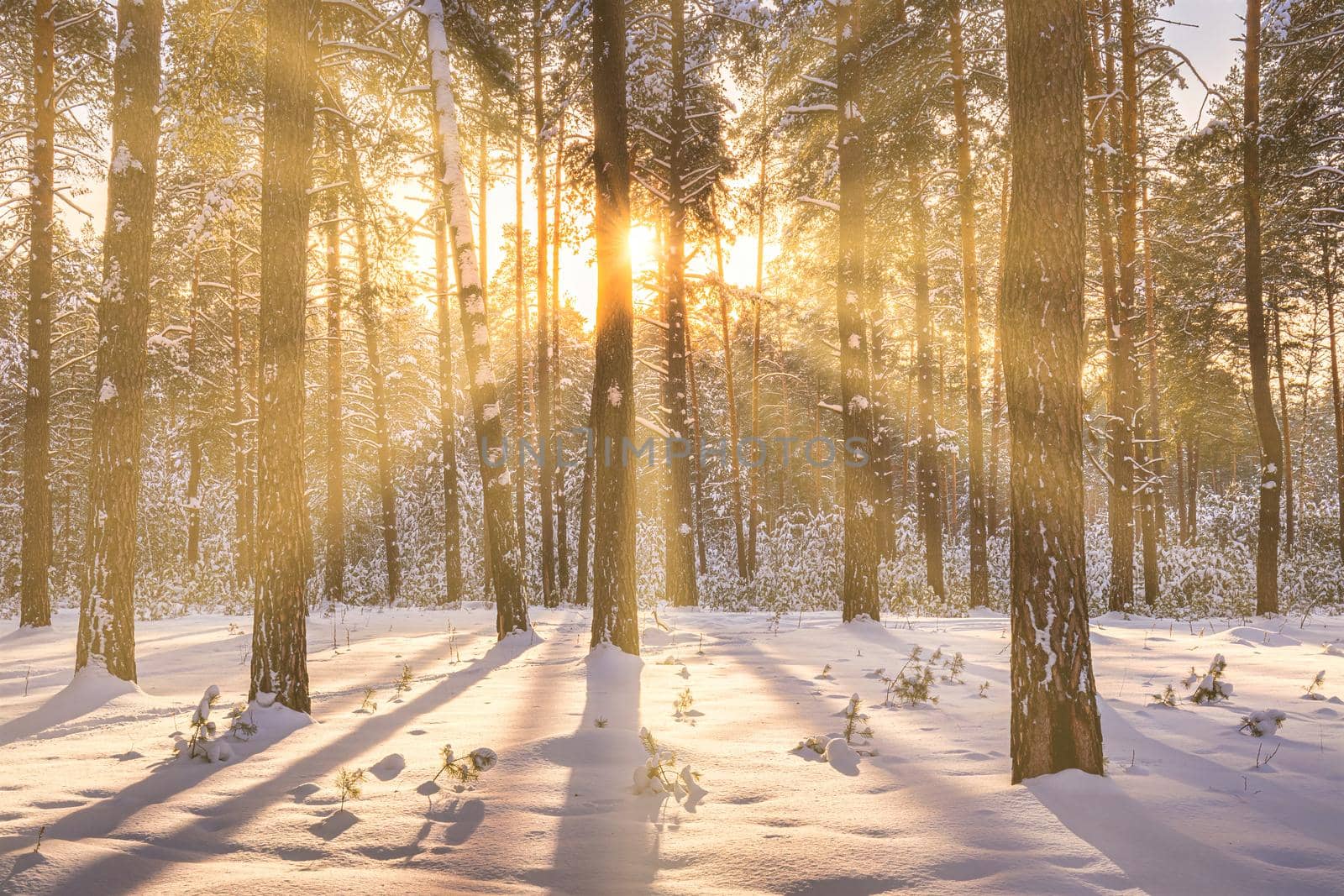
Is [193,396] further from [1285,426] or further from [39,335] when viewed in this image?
[1285,426]

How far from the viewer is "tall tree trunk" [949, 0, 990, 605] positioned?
1287cm

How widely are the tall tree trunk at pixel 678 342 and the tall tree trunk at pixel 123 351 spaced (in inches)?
331

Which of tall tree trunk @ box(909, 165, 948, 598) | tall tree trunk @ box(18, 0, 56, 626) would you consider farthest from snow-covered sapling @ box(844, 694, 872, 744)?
tall tree trunk @ box(18, 0, 56, 626)

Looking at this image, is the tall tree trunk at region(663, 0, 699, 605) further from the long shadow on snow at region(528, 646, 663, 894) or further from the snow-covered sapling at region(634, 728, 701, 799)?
the snow-covered sapling at region(634, 728, 701, 799)

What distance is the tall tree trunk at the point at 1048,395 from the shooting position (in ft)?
11.8

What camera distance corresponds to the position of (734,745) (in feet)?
14.4

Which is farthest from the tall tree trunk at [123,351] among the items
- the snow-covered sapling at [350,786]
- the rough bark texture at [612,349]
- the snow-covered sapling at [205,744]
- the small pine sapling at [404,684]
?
the rough bark texture at [612,349]

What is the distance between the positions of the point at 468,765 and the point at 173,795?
149 cm

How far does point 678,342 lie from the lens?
45.3ft

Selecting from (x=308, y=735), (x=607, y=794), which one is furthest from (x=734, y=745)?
(x=308, y=735)

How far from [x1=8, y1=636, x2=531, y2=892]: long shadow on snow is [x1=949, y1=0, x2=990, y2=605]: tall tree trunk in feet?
39.4

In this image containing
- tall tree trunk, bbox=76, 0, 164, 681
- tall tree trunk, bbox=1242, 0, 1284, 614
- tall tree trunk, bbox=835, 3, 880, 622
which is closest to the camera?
tall tree trunk, bbox=76, 0, 164, 681

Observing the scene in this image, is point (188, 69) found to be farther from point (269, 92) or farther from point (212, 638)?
point (212, 638)

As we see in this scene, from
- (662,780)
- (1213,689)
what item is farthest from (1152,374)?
(662,780)
